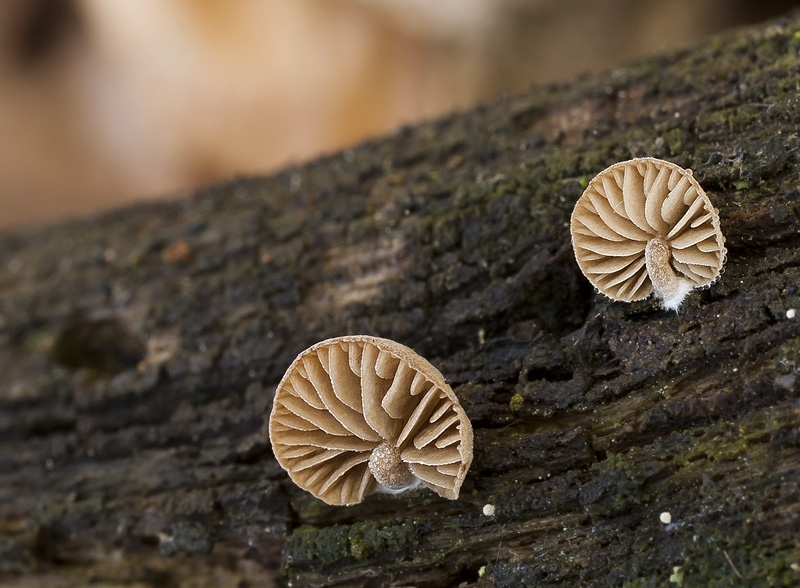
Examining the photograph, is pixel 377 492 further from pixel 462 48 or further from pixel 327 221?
pixel 462 48

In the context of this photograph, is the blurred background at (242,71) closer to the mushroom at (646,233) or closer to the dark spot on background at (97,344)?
the dark spot on background at (97,344)

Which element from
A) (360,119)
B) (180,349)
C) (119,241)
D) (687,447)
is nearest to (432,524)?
(687,447)

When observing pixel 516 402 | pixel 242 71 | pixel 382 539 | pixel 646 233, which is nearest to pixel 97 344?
pixel 382 539

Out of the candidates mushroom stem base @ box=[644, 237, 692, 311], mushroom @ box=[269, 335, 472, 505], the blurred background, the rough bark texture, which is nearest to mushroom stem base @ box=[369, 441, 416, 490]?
mushroom @ box=[269, 335, 472, 505]

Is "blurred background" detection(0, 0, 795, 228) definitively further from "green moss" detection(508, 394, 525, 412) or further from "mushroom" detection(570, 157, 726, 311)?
"green moss" detection(508, 394, 525, 412)

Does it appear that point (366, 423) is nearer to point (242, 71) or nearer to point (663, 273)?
point (663, 273)

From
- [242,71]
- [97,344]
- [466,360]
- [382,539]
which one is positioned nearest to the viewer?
[382,539]

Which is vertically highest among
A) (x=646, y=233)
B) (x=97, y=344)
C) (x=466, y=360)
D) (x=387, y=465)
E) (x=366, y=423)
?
(x=97, y=344)
